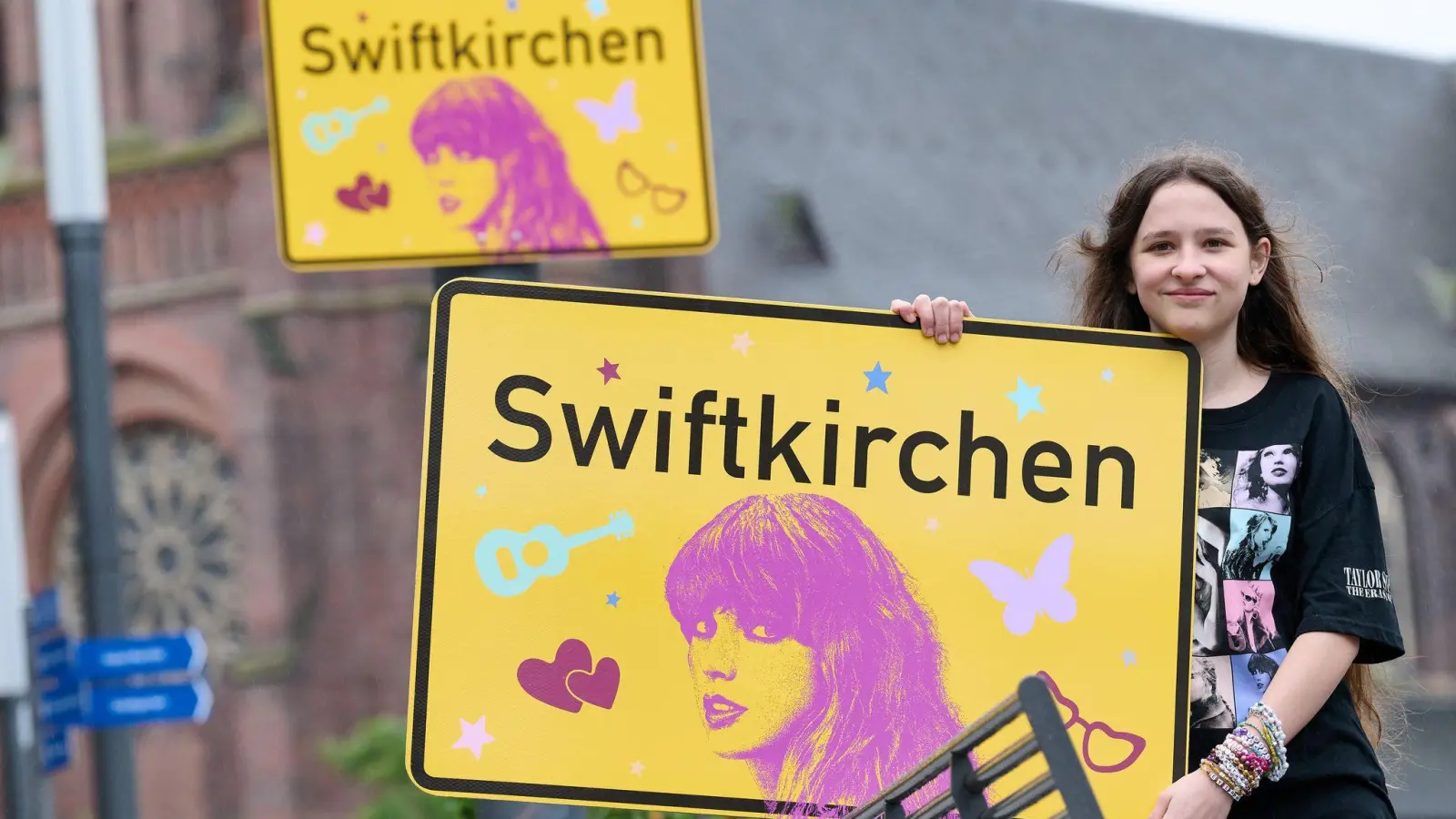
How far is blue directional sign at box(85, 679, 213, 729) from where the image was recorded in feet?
30.9

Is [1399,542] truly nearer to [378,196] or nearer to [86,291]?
[86,291]

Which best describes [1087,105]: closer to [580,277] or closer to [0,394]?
[580,277]

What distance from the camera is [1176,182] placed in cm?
295

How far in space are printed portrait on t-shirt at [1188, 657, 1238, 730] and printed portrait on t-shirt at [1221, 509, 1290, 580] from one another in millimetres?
117

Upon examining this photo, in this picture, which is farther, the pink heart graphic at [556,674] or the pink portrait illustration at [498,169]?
the pink portrait illustration at [498,169]

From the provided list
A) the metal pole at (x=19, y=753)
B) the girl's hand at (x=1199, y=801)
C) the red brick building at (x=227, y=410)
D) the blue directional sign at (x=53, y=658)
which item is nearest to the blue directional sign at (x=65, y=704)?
the blue directional sign at (x=53, y=658)

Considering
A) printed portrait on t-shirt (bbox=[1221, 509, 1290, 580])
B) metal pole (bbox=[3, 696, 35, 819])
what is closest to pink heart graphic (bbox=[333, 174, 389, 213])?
printed portrait on t-shirt (bbox=[1221, 509, 1290, 580])

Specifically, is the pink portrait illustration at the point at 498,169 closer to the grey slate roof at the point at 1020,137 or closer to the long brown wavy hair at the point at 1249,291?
the long brown wavy hair at the point at 1249,291

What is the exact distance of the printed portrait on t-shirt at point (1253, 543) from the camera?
2.84m

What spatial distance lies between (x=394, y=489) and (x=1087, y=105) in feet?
51.4

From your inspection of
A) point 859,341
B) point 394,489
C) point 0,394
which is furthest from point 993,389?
point 0,394

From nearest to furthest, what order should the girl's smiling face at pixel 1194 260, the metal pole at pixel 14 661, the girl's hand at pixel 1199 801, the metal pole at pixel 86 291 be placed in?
the girl's hand at pixel 1199 801 → the girl's smiling face at pixel 1194 260 → the metal pole at pixel 86 291 → the metal pole at pixel 14 661

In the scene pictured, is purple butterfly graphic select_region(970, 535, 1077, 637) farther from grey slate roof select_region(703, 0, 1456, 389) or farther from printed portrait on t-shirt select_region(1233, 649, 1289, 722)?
grey slate roof select_region(703, 0, 1456, 389)

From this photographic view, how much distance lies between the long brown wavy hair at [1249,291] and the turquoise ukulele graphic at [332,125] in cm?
124
